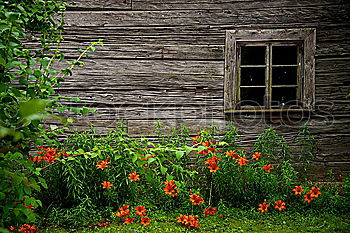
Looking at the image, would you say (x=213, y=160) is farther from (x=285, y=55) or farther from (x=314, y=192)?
(x=285, y=55)

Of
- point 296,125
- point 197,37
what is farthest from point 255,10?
point 296,125

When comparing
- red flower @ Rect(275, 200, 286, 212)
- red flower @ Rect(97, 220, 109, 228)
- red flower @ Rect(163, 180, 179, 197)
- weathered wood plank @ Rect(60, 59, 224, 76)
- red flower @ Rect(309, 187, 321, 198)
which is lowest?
red flower @ Rect(97, 220, 109, 228)

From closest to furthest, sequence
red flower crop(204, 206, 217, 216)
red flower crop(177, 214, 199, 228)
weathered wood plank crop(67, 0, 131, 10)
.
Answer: red flower crop(177, 214, 199, 228), red flower crop(204, 206, 217, 216), weathered wood plank crop(67, 0, 131, 10)

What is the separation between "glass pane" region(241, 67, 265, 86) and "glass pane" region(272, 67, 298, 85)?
0.16 meters

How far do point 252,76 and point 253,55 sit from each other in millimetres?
278

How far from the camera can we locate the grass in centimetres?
321

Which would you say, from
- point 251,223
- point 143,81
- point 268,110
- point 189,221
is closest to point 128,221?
point 189,221

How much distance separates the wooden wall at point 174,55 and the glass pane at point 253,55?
28 cm

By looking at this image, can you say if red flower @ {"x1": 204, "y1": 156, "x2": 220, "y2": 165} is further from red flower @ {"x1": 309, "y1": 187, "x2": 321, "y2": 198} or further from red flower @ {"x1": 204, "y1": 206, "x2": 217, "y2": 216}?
red flower @ {"x1": 309, "y1": 187, "x2": 321, "y2": 198}

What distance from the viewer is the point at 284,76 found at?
4.46 m

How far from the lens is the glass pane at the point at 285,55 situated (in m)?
4.42

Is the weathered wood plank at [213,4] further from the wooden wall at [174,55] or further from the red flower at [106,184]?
the red flower at [106,184]

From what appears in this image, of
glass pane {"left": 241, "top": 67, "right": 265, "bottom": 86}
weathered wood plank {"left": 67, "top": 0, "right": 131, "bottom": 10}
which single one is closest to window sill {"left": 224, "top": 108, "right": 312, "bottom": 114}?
glass pane {"left": 241, "top": 67, "right": 265, "bottom": 86}

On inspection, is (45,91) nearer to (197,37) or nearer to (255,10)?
(197,37)
